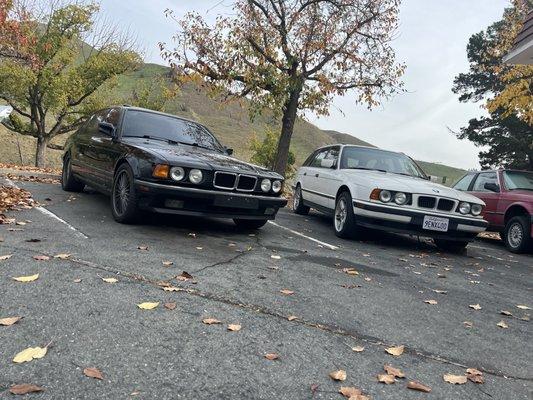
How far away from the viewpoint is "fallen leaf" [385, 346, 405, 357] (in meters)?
2.99

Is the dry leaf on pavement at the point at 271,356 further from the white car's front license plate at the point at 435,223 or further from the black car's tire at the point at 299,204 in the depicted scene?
the black car's tire at the point at 299,204

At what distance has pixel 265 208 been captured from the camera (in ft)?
21.2

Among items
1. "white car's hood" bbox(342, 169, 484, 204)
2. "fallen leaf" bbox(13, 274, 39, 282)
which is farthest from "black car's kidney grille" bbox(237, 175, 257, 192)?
"fallen leaf" bbox(13, 274, 39, 282)

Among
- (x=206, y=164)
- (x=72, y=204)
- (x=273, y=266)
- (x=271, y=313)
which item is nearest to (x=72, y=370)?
(x=271, y=313)

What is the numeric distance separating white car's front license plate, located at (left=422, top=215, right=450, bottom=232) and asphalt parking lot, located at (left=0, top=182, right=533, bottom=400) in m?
0.96

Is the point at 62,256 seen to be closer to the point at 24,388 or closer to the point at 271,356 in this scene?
the point at 24,388

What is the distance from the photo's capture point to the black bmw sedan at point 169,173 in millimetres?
5629

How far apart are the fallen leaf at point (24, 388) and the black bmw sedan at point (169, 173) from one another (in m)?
3.43

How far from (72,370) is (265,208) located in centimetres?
424

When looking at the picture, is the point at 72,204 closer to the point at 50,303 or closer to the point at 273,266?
the point at 273,266

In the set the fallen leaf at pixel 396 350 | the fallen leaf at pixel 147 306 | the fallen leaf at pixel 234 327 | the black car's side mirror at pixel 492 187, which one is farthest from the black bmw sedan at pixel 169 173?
the black car's side mirror at pixel 492 187

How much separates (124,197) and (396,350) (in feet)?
13.1

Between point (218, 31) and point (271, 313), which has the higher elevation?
point (218, 31)

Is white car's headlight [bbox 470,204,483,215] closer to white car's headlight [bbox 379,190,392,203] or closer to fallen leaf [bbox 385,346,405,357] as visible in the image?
white car's headlight [bbox 379,190,392,203]
